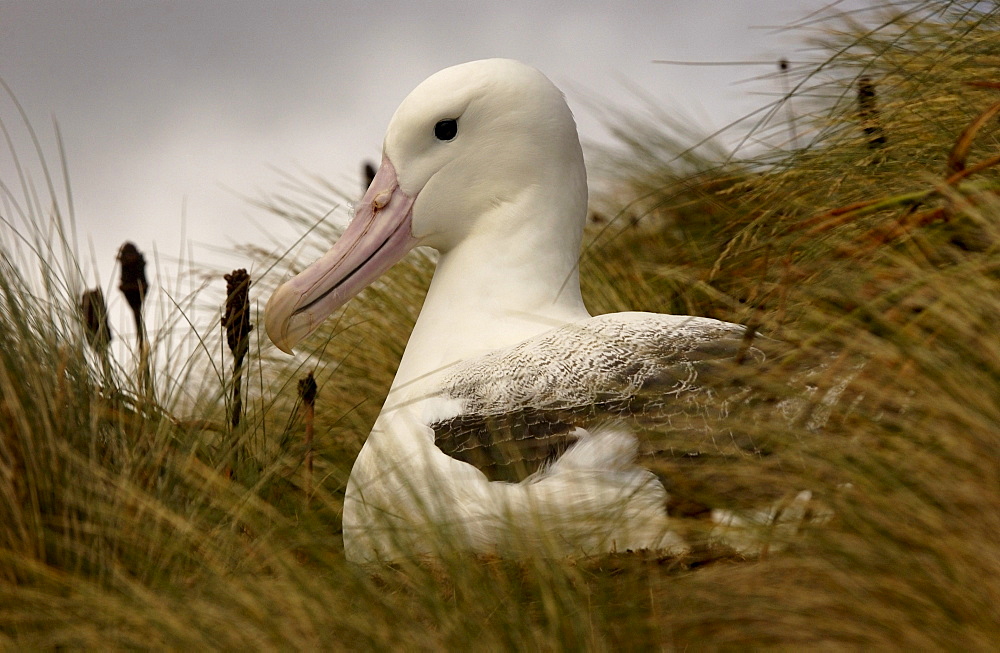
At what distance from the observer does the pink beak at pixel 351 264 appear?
4250mm

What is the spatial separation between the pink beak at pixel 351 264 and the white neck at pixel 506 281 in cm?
22

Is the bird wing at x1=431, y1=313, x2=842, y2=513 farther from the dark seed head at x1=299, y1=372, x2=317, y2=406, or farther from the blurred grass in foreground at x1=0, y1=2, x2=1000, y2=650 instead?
the dark seed head at x1=299, y1=372, x2=317, y2=406

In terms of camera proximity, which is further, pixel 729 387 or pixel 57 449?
pixel 57 449

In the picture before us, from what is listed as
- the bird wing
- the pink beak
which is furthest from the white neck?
the bird wing

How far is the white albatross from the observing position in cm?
309

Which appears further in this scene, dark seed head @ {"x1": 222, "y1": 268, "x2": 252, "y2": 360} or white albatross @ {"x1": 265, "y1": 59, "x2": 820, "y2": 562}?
dark seed head @ {"x1": 222, "y1": 268, "x2": 252, "y2": 360}

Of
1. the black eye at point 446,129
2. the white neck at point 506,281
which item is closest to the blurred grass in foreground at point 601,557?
the white neck at point 506,281

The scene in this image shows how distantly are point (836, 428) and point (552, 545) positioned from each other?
643mm

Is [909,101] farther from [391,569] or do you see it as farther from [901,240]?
[391,569]

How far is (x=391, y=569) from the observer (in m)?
2.97

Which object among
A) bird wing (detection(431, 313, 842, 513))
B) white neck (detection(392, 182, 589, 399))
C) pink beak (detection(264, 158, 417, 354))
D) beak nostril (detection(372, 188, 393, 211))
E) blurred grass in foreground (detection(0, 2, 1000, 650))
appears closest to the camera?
blurred grass in foreground (detection(0, 2, 1000, 650))

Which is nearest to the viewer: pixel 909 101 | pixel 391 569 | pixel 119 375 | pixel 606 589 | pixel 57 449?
pixel 606 589

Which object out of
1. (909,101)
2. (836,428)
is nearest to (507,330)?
(836,428)

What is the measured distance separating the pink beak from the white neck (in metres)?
0.22
